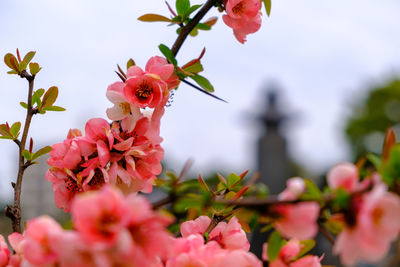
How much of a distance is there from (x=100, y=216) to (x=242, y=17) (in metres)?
0.51

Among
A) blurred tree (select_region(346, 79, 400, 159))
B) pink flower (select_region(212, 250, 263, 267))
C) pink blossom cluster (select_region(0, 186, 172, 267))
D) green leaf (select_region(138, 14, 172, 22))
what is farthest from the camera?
blurred tree (select_region(346, 79, 400, 159))

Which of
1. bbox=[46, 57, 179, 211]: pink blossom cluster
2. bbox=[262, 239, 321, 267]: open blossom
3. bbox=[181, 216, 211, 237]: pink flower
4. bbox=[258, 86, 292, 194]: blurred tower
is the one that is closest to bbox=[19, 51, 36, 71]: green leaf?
bbox=[46, 57, 179, 211]: pink blossom cluster

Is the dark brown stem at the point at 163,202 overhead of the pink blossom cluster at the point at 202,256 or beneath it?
overhead

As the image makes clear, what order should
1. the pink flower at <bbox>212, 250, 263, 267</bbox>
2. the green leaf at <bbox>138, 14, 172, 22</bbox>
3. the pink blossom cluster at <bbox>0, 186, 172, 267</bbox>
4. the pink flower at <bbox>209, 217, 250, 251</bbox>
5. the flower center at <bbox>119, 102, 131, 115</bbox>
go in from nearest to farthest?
the pink blossom cluster at <bbox>0, 186, 172, 267</bbox>, the pink flower at <bbox>212, 250, 263, 267</bbox>, the pink flower at <bbox>209, 217, 250, 251</bbox>, the flower center at <bbox>119, 102, 131, 115</bbox>, the green leaf at <bbox>138, 14, 172, 22</bbox>

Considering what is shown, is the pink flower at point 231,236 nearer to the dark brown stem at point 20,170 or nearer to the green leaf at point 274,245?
the green leaf at point 274,245

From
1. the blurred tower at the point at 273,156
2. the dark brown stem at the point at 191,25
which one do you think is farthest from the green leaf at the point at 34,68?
the blurred tower at the point at 273,156

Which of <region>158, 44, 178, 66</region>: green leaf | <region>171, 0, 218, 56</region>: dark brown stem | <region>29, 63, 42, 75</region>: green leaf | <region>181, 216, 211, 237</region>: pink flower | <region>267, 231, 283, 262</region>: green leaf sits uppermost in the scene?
<region>171, 0, 218, 56</region>: dark brown stem

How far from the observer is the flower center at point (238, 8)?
748 mm

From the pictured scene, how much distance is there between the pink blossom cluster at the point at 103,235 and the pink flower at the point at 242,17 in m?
0.48

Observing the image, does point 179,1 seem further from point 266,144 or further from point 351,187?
point 266,144

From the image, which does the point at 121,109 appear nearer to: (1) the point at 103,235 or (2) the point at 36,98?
(2) the point at 36,98

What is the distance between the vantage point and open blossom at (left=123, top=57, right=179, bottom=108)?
2.08 feet

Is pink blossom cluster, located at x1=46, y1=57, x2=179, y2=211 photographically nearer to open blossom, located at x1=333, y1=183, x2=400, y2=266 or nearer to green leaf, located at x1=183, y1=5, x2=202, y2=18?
green leaf, located at x1=183, y1=5, x2=202, y2=18

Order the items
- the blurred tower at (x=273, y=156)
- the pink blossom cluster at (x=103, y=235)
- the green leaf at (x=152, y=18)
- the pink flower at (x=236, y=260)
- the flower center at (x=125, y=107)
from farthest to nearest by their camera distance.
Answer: the blurred tower at (x=273, y=156), the green leaf at (x=152, y=18), the flower center at (x=125, y=107), the pink flower at (x=236, y=260), the pink blossom cluster at (x=103, y=235)
